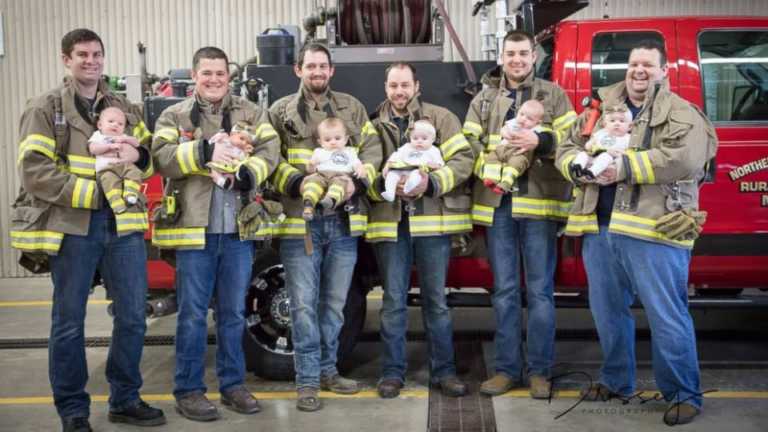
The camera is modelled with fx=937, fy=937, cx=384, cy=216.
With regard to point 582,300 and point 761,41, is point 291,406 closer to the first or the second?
point 582,300

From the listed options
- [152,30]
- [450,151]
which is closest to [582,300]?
[450,151]

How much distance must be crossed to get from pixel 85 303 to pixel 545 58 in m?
Answer: 3.11

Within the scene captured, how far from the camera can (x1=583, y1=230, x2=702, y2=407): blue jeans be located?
4.75m

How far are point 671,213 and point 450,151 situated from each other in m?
1.23

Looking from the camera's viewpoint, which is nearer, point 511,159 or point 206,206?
point 206,206

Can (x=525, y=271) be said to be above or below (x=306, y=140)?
below

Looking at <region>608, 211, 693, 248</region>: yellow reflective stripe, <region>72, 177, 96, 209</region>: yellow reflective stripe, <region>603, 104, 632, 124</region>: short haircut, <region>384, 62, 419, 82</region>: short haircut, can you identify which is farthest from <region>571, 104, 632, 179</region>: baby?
<region>72, 177, 96, 209</region>: yellow reflective stripe

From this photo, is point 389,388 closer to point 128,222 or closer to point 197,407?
point 197,407

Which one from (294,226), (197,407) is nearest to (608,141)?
(294,226)

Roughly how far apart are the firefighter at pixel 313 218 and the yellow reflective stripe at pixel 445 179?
36 centimetres

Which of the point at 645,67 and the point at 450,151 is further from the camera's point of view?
the point at 450,151

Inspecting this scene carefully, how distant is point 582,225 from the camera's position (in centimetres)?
495

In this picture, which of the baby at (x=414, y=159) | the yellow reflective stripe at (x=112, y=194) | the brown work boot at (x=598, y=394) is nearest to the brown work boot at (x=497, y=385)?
the brown work boot at (x=598, y=394)

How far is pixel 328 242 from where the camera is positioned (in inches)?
205
